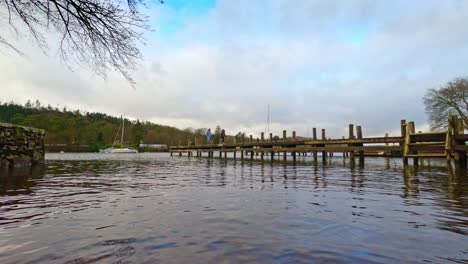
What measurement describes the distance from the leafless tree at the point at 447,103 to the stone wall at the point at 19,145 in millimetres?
35919

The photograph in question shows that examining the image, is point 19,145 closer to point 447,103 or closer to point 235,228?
point 235,228

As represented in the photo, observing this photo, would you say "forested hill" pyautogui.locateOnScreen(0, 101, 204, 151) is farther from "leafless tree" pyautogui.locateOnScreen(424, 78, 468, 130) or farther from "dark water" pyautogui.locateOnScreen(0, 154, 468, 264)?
"dark water" pyautogui.locateOnScreen(0, 154, 468, 264)

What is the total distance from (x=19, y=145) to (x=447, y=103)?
123 feet

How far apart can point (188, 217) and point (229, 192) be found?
8.06ft

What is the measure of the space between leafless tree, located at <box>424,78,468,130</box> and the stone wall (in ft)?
118

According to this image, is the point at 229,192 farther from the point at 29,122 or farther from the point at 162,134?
the point at 162,134

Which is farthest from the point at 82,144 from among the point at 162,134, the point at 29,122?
the point at 162,134

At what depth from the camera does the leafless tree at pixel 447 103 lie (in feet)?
93.7

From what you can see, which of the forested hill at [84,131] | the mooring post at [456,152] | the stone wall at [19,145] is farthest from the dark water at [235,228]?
the forested hill at [84,131]

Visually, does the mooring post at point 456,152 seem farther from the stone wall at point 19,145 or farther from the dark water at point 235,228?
the stone wall at point 19,145

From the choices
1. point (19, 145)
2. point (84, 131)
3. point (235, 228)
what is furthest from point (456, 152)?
point (84, 131)

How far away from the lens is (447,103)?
96.5 ft

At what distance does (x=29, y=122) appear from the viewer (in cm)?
8569

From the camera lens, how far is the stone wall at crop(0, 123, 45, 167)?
1233cm
